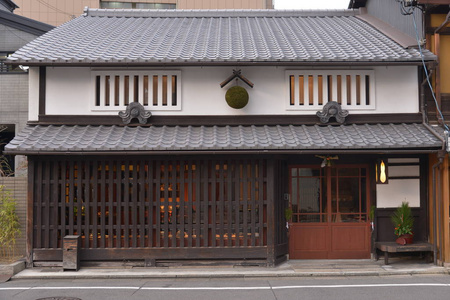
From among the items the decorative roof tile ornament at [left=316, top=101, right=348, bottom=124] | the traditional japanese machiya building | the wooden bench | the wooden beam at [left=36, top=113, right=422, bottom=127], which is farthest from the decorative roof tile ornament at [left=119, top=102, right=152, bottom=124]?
the wooden bench

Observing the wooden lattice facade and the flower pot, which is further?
the flower pot

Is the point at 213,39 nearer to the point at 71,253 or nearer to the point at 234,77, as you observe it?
the point at 234,77

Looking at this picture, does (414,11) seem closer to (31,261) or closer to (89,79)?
(89,79)

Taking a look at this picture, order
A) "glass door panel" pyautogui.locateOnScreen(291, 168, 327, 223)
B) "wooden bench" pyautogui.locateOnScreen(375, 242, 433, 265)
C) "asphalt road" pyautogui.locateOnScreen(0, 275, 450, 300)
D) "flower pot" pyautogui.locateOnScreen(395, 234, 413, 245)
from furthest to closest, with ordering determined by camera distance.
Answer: "glass door panel" pyautogui.locateOnScreen(291, 168, 327, 223), "flower pot" pyautogui.locateOnScreen(395, 234, 413, 245), "wooden bench" pyautogui.locateOnScreen(375, 242, 433, 265), "asphalt road" pyautogui.locateOnScreen(0, 275, 450, 300)

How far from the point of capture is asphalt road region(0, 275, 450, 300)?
9648 mm

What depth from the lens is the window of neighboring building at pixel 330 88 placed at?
13031mm

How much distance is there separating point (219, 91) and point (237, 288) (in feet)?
18.4

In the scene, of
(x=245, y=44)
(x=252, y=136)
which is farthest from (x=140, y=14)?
(x=252, y=136)

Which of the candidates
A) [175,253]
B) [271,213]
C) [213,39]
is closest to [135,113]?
[175,253]

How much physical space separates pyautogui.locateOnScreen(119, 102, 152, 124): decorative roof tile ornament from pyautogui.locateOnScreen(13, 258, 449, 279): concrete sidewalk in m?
4.13

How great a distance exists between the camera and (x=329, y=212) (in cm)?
1320

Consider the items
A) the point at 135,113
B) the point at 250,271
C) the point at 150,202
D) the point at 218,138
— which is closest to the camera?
the point at 250,271

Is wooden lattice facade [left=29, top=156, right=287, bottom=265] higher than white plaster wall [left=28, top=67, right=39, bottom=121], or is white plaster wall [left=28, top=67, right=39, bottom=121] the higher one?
white plaster wall [left=28, top=67, right=39, bottom=121]

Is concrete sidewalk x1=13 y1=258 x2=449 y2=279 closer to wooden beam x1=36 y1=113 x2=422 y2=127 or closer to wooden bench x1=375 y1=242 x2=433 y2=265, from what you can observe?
wooden bench x1=375 y1=242 x2=433 y2=265
